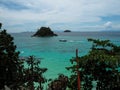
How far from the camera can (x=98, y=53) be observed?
1191 centimetres

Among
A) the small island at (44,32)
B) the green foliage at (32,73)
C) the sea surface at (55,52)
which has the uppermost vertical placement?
the small island at (44,32)

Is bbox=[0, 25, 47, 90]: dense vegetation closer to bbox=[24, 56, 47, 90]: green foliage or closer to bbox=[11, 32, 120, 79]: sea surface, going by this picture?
bbox=[24, 56, 47, 90]: green foliage

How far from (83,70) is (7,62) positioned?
5.03m

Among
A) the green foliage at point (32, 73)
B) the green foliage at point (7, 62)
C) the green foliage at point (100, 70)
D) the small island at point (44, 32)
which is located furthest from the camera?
the small island at point (44, 32)

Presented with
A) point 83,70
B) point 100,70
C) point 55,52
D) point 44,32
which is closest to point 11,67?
point 83,70

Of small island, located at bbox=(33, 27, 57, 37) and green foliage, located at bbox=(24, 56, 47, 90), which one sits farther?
small island, located at bbox=(33, 27, 57, 37)

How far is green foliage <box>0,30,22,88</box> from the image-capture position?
47.3ft

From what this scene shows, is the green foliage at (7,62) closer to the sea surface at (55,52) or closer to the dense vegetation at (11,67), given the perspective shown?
the dense vegetation at (11,67)

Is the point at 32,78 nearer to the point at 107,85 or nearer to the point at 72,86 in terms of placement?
the point at 72,86

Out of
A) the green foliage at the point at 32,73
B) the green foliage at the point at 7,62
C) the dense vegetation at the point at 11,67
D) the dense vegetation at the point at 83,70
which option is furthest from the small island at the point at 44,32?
the green foliage at the point at 7,62

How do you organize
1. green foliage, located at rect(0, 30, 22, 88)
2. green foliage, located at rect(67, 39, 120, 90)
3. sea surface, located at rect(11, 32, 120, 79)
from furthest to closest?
sea surface, located at rect(11, 32, 120, 79)
green foliage, located at rect(0, 30, 22, 88)
green foliage, located at rect(67, 39, 120, 90)

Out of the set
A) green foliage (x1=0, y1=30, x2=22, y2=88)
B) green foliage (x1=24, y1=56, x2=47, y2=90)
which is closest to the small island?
green foliage (x1=24, y1=56, x2=47, y2=90)

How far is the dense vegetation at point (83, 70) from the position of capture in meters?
11.9

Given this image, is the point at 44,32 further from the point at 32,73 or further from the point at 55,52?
the point at 32,73
